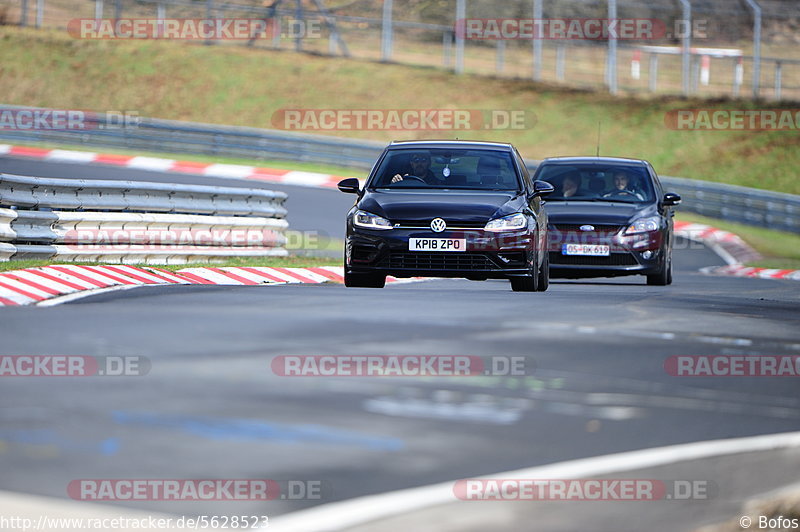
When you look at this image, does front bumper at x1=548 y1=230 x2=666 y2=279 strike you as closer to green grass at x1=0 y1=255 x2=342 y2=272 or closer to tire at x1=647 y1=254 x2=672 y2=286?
tire at x1=647 y1=254 x2=672 y2=286

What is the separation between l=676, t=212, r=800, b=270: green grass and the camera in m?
25.9

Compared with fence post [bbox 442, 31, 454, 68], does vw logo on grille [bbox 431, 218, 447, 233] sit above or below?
below

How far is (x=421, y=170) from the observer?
602 inches

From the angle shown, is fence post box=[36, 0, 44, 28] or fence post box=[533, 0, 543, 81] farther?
fence post box=[36, 0, 44, 28]

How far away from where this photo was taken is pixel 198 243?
1806 centimetres

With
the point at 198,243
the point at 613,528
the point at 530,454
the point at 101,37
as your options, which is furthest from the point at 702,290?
the point at 101,37

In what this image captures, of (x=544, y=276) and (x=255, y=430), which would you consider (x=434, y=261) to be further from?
(x=255, y=430)

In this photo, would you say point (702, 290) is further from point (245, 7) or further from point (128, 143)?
point (245, 7)

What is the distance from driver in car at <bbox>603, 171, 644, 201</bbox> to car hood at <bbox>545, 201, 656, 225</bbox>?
0.30 meters

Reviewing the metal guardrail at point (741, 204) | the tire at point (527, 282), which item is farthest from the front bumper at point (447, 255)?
the metal guardrail at point (741, 204)

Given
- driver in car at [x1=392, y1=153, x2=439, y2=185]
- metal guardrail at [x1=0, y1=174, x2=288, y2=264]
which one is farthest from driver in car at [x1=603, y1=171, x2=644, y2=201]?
metal guardrail at [x1=0, y1=174, x2=288, y2=264]

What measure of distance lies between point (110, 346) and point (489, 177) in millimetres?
7138

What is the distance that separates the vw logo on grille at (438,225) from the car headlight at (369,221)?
41 centimetres

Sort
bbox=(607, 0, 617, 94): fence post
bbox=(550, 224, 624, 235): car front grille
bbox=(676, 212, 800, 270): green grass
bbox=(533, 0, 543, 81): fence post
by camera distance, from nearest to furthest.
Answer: bbox=(550, 224, 624, 235): car front grille → bbox=(676, 212, 800, 270): green grass → bbox=(607, 0, 617, 94): fence post → bbox=(533, 0, 543, 81): fence post
